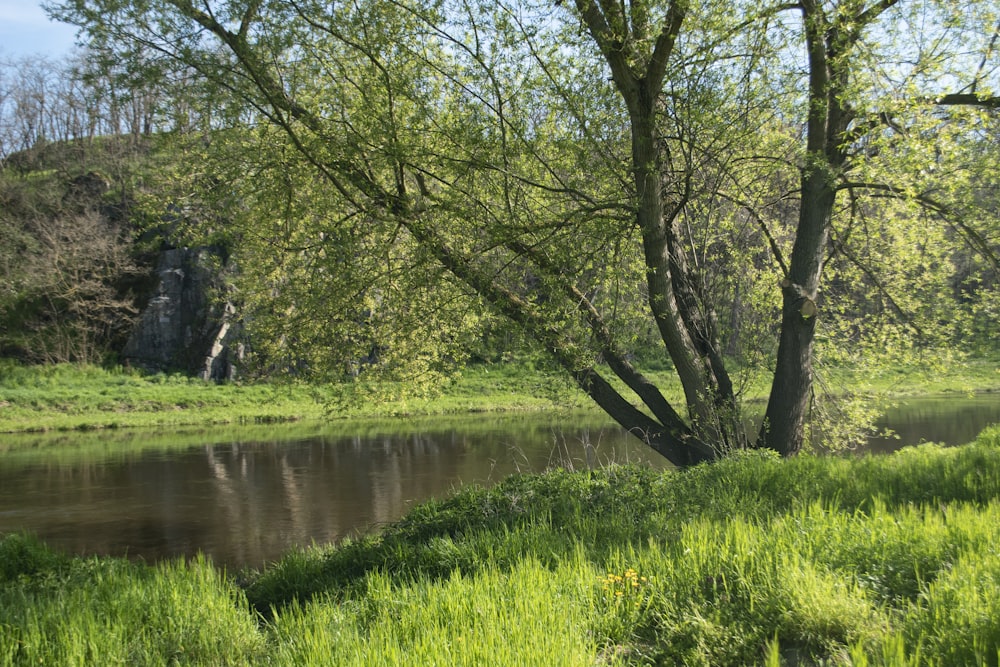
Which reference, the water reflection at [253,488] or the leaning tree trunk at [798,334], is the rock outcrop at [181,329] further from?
the leaning tree trunk at [798,334]

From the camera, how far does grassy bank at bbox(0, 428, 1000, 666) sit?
11.0ft

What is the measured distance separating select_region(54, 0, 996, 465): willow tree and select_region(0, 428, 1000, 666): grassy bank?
3403 mm

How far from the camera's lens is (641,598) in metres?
4.01

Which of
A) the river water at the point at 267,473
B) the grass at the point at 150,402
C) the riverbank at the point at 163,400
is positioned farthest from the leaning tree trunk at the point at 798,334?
the grass at the point at 150,402

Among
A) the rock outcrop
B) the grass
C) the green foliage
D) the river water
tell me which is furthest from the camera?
the rock outcrop

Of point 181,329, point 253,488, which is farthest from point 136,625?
point 181,329

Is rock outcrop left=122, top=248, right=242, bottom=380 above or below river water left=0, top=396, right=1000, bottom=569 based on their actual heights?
above

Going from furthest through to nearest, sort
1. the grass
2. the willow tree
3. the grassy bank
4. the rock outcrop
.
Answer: the rock outcrop
the grass
the willow tree
the grassy bank

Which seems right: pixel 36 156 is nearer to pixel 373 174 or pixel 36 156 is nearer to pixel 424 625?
pixel 373 174

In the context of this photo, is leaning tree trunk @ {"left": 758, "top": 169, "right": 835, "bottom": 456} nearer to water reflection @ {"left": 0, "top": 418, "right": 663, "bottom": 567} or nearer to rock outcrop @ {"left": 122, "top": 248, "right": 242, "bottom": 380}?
water reflection @ {"left": 0, "top": 418, "right": 663, "bottom": 567}

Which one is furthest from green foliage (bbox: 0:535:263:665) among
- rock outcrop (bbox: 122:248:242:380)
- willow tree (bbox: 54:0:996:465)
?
rock outcrop (bbox: 122:248:242:380)

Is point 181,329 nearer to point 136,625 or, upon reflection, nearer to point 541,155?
point 541,155

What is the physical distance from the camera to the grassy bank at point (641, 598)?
335 cm

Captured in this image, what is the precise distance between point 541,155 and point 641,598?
6.51m
